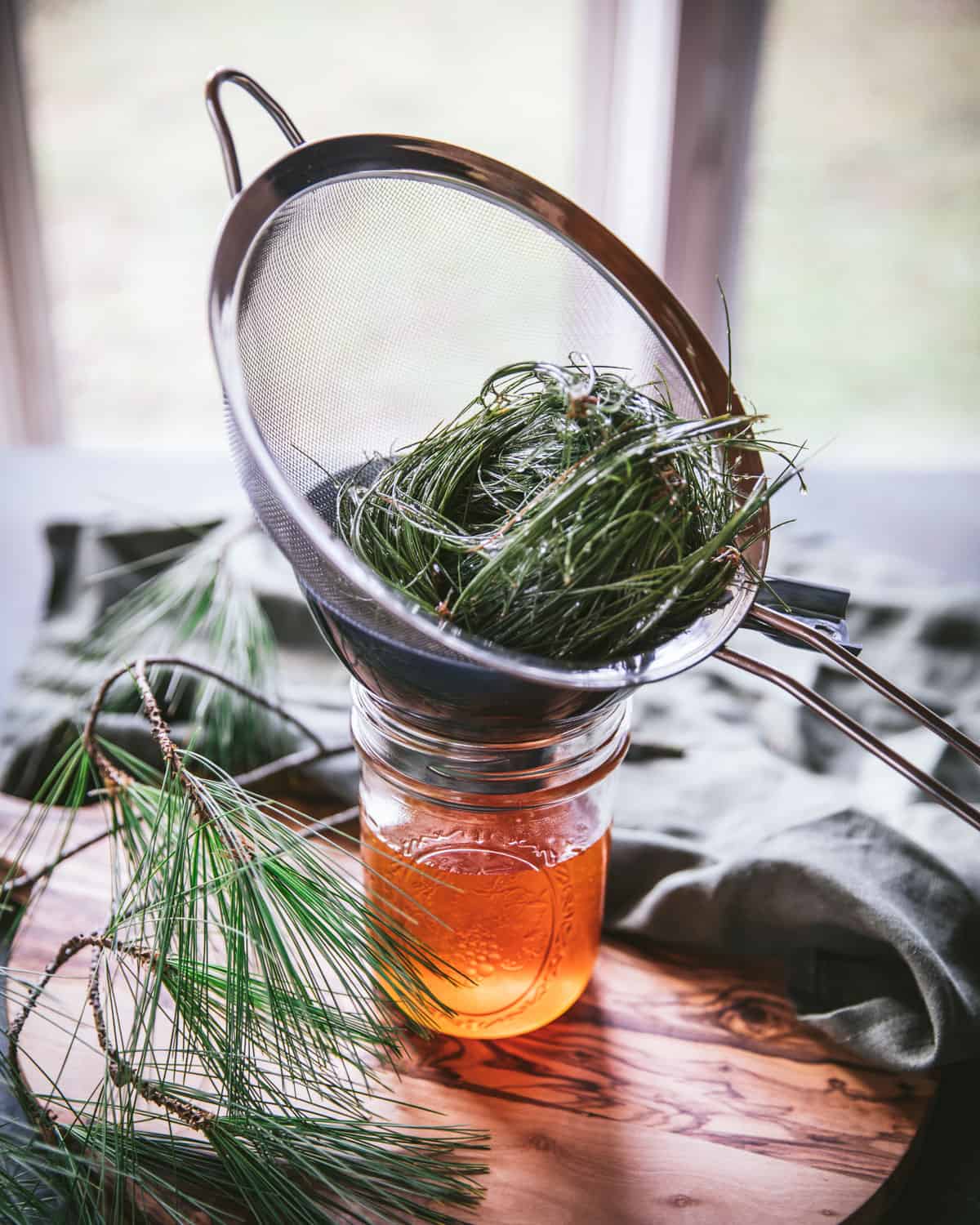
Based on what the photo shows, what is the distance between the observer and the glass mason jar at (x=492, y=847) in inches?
17.8

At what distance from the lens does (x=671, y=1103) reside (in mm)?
486

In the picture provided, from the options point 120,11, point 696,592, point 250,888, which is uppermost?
point 120,11

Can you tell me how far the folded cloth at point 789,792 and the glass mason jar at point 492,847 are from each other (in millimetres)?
80

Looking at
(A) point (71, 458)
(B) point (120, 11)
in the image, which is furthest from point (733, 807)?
(B) point (120, 11)

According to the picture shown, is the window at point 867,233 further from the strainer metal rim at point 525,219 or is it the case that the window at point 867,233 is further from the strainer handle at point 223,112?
the strainer handle at point 223,112

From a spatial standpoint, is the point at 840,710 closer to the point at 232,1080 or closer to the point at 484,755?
the point at 484,755

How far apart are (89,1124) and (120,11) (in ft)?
3.59

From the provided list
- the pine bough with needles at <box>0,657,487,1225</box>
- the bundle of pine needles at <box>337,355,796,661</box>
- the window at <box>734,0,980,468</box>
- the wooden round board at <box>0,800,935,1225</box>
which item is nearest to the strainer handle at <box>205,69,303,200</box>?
the bundle of pine needles at <box>337,355,796,661</box>

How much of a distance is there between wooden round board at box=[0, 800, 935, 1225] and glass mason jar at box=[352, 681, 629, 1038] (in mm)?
28

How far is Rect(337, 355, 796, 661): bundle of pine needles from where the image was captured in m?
0.40

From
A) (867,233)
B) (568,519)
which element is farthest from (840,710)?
(867,233)

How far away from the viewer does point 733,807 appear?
2.03 feet

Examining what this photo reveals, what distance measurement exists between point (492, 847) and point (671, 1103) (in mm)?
141

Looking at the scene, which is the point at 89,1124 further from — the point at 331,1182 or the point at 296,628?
the point at 296,628
